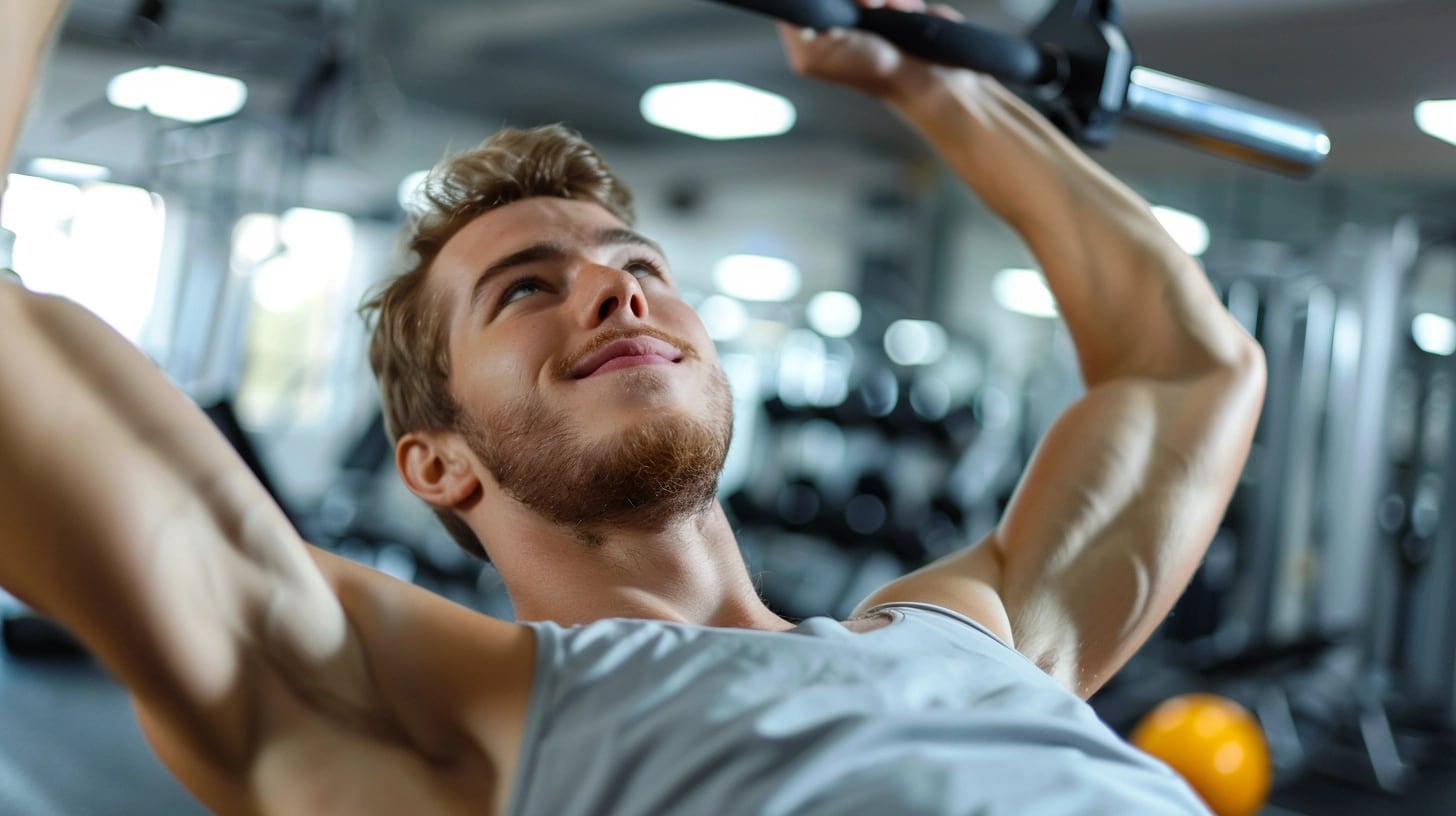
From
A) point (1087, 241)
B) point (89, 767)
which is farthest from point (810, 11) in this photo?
point (89, 767)

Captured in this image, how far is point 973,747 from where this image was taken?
92 cm

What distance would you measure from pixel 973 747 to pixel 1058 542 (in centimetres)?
38

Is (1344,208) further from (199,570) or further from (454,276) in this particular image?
(199,570)

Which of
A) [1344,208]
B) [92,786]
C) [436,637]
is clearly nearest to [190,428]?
[436,637]

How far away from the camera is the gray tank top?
860mm

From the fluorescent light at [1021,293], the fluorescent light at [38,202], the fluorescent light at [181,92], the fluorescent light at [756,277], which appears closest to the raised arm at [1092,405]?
the fluorescent light at [38,202]

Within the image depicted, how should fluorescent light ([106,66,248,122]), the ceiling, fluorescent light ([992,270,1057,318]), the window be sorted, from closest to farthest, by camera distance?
1. the ceiling
2. fluorescent light ([106,66,248,122])
3. the window
4. fluorescent light ([992,270,1057,318])

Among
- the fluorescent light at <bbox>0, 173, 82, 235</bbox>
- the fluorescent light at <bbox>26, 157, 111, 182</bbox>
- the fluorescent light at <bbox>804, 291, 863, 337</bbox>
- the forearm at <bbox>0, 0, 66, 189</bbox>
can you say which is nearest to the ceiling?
the fluorescent light at <bbox>26, 157, 111, 182</bbox>

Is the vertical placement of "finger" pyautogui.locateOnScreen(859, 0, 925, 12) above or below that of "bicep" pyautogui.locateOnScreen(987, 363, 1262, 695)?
above

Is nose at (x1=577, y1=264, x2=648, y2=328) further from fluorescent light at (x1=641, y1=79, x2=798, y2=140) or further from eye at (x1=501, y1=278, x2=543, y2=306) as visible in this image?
fluorescent light at (x1=641, y1=79, x2=798, y2=140)

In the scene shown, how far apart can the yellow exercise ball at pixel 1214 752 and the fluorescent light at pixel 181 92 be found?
399 cm

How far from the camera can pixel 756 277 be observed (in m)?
10.1

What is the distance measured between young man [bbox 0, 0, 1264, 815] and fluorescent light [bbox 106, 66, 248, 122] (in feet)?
13.1

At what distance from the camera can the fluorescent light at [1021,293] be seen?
749 cm
